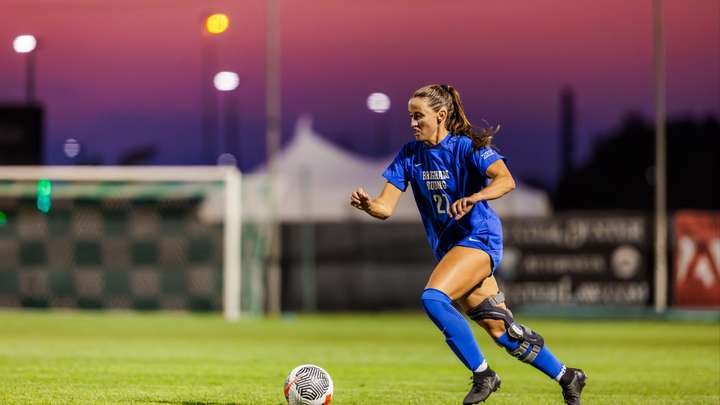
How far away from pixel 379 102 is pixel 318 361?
23667 millimetres

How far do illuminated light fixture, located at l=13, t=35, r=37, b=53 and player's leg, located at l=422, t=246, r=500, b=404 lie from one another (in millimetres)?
22103

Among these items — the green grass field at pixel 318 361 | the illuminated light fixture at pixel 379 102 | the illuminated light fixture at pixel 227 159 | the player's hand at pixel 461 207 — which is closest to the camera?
the player's hand at pixel 461 207

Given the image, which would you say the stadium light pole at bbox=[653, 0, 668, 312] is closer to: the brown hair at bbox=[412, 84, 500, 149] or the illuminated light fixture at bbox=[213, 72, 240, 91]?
the illuminated light fixture at bbox=[213, 72, 240, 91]

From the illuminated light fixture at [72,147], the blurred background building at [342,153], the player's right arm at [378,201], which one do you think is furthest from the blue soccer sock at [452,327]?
the illuminated light fixture at [72,147]

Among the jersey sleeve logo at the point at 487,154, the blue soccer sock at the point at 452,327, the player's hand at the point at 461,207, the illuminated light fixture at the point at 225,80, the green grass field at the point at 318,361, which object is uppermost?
the illuminated light fixture at the point at 225,80

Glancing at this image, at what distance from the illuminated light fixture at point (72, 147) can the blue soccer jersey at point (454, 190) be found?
29.2 metres

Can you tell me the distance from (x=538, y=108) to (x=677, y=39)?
751 centimetres

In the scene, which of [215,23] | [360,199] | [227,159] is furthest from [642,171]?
[360,199]

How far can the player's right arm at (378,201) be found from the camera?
7846 millimetres

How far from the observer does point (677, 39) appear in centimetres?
3256

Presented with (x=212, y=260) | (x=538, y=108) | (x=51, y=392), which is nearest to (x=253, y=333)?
Result: (x=212, y=260)

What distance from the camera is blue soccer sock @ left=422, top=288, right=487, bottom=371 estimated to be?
753 cm

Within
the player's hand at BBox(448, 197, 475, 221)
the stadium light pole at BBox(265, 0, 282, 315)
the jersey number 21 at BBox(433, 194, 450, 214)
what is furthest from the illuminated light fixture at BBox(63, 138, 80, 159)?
the player's hand at BBox(448, 197, 475, 221)

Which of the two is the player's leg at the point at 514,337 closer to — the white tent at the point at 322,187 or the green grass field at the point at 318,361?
the green grass field at the point at 318,361
